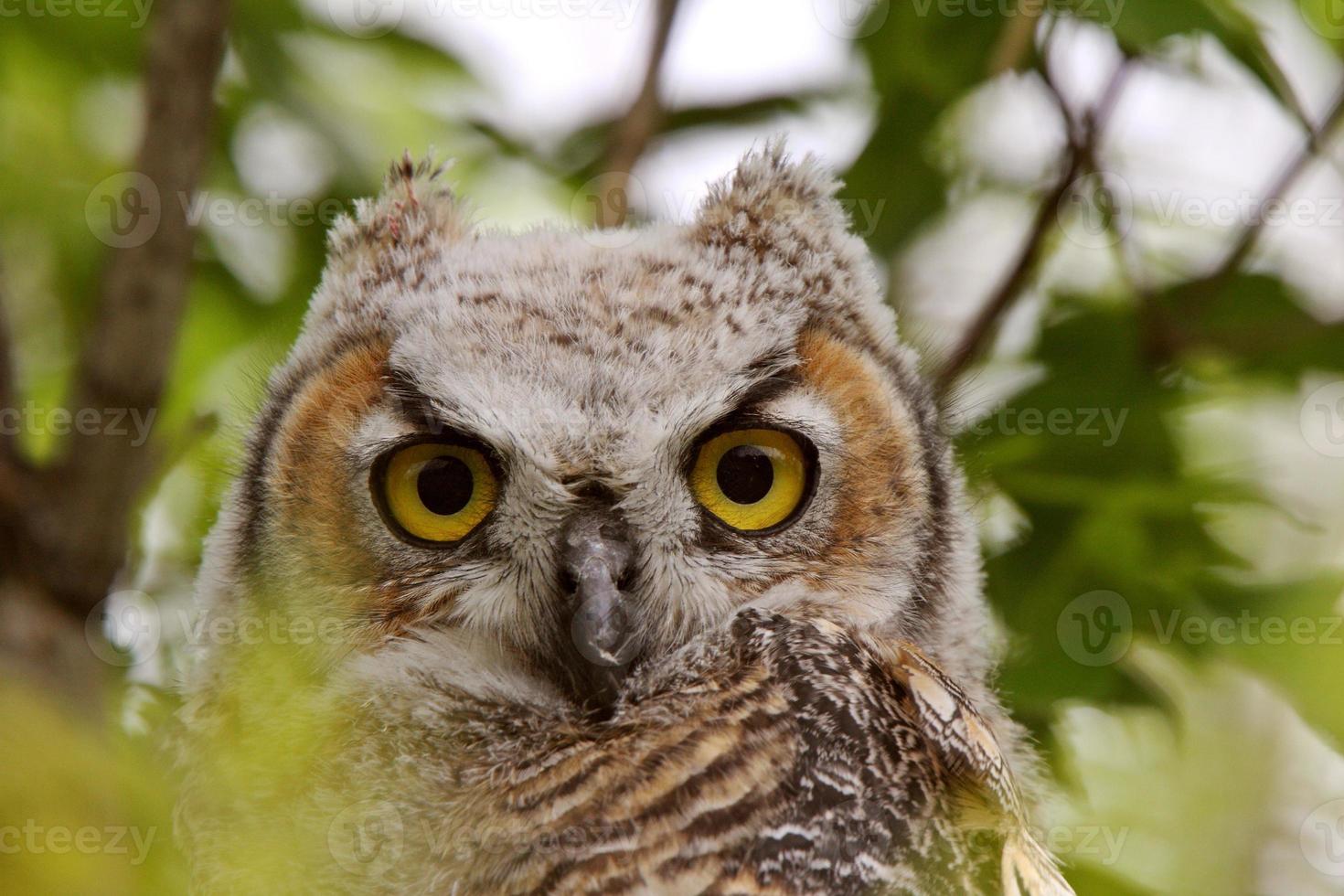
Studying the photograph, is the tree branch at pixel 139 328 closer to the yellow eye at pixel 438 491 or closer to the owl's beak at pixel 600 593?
the yellow eye at pixel 438 491

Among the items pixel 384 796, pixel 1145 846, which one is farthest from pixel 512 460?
pixel 1145 846

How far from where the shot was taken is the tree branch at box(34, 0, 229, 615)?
243 cm

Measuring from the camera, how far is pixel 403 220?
2.38 m

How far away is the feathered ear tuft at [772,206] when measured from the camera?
2.28 metres

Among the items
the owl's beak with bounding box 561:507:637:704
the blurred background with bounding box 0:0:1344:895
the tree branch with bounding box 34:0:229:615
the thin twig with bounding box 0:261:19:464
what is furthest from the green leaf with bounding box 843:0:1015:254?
the thin twig with bounding box 0:261:19:464

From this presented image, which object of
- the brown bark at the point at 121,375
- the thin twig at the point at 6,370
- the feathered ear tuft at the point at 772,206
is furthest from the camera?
the thin twig at the point at 6,370

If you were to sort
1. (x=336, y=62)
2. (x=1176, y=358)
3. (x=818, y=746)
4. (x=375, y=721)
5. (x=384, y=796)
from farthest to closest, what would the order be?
1. (x=336, y=62)
2. (x=1176, y=358)
3. (x=375, y=721)
4. (x=384, y=796)
5. (x=818, y=746)

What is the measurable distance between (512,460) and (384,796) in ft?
1.64

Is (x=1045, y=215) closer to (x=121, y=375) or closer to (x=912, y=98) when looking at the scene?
(x=912, y=98)

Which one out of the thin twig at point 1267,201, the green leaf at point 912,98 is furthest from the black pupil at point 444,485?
the thin twig at point 1267,201

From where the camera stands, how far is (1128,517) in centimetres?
238

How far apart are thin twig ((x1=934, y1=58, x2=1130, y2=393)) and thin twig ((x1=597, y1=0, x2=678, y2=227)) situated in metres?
0.79

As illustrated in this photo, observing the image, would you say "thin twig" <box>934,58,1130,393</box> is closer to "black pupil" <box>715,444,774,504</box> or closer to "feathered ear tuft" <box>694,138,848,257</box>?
"feathered ear tuft" <box>694,138,848,257</box>

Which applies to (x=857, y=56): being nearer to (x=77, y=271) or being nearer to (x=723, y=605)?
(x=723, y=605)
